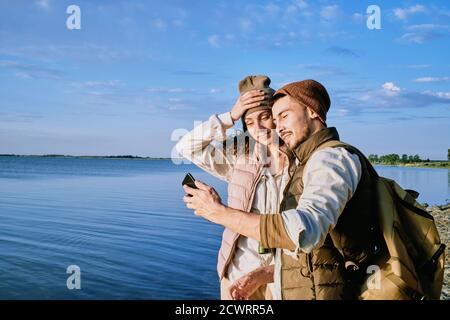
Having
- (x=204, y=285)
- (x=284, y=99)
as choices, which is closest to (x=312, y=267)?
(x=284, y=99)

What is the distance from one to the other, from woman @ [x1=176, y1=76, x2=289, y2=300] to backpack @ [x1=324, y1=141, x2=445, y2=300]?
3.53ft

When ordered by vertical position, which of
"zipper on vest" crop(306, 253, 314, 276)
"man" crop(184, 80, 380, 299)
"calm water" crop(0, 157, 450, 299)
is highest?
"man" crop(184, 80, 380, 299)

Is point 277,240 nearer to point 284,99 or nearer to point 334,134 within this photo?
point 334,134

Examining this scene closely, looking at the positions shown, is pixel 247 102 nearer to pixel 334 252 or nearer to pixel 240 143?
pixel 240 143

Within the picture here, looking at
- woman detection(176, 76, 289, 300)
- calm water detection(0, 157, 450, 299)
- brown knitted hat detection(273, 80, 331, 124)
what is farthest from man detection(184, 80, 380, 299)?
calm water detection(0, 157, 450, 299)

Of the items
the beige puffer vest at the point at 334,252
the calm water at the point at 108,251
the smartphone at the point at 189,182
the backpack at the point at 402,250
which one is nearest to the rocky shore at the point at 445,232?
the calm water at the point at 108,251

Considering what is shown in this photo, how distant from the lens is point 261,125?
3883 millimetres

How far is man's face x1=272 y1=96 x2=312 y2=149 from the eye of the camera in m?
2.88

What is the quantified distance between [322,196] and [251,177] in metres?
1.48

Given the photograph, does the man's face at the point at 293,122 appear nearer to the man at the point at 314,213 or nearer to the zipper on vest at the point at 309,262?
the man at the point at 314,213

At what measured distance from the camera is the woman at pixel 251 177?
369 cm

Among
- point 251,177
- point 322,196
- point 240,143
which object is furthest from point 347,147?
point 240,143

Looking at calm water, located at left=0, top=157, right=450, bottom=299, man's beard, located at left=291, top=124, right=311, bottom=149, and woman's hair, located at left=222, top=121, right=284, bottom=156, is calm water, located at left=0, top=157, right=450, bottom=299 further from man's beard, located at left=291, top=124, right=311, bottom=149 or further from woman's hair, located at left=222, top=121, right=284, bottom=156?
man's beard, located at left=291, top=124, right=311, bottom=149
